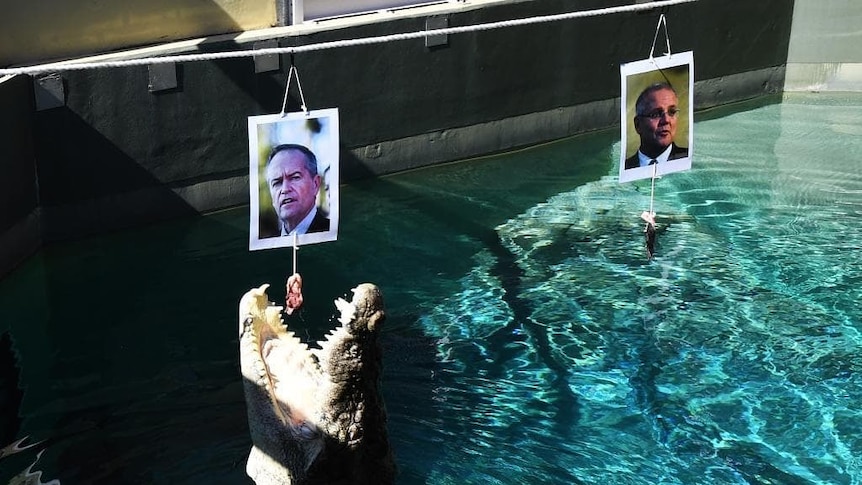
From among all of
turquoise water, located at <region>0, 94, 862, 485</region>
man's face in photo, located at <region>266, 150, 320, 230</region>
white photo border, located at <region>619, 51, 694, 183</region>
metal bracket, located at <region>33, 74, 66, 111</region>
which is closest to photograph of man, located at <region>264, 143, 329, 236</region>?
man's face in photo, located at <region>266, 150, 320, 230</region>

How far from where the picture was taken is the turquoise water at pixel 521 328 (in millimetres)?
6176

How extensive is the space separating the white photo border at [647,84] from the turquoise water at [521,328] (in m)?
1.31

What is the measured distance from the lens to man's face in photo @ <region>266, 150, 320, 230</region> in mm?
5621

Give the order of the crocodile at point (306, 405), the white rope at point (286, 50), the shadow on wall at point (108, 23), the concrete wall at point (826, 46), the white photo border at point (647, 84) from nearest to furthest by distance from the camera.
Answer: the crocodile at point (306, 405) → the white rope at point (286, 50) → the white photo border at point (647, 84) → the shadow on wall at point (108, 23) → the concrete wall at point (826, 46)

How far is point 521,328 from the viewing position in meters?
7.66

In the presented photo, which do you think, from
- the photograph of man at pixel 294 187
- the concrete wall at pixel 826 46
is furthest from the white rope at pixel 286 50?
A: the concrete wall at pixel 826 46

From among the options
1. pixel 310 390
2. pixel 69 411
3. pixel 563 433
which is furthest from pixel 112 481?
pixel 563 433

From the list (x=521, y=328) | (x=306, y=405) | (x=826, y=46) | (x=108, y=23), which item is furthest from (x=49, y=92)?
(x=826, y=46)

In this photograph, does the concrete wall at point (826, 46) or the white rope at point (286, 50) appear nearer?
the white rope at point (286, 50)

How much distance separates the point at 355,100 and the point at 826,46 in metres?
6.02

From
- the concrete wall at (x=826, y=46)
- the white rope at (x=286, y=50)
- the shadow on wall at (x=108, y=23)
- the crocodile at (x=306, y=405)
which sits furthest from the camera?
the concrete wall at (x=826, y=46)

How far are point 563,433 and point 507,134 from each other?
5147mm

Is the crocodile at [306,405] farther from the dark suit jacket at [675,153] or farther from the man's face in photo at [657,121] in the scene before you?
the man's face in photo at [657,121]

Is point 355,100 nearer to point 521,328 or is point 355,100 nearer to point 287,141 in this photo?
point 521,328
